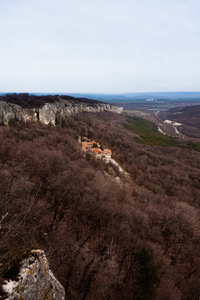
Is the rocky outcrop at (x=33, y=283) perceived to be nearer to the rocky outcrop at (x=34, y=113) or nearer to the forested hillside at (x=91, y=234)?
the forested hillside at (x=91, y=234)

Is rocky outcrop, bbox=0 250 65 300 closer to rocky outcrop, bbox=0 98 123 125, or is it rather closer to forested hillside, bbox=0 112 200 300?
forested hillside, bbox=0 112 200 300

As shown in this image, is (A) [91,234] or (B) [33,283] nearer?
(B) [33,283]

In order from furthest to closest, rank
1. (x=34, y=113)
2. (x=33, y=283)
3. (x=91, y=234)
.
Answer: (x=34, y=113) → (x=91, y=234) → (x=33, y=283)

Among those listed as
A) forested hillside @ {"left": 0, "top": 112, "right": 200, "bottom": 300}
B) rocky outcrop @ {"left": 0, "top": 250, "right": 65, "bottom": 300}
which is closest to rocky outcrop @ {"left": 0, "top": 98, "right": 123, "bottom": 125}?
forested hillside @ {"left": 0, "top": 112, "right": 200, "bottom": 300}

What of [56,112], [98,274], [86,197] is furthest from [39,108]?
[98,274]

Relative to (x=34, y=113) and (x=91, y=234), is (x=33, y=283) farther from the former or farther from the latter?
(x=34, y=113)

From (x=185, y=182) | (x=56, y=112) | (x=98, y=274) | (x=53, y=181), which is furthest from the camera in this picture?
(x=56, y=112)

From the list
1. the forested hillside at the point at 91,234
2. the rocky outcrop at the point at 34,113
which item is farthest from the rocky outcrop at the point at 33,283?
the rocky outcrop at the point at 34,113

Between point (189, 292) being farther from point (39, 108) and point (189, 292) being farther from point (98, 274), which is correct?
point (39, 108)

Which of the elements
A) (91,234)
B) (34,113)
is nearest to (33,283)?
(91,234)
